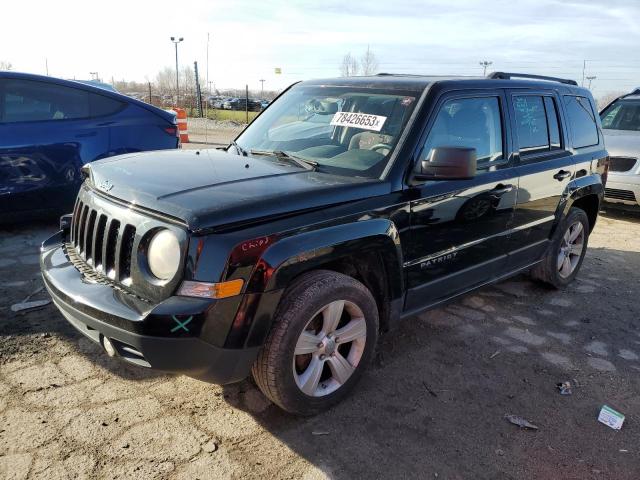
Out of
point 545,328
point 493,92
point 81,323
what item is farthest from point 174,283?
point 545,328

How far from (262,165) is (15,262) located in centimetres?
293

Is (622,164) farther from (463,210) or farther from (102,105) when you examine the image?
(102,105)

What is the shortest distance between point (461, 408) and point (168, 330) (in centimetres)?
177

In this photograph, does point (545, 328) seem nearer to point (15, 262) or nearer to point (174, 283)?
point (174, 283)

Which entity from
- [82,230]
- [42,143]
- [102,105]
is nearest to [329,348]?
[82,230]

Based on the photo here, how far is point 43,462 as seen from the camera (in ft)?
8.08

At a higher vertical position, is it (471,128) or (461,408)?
(471,128)

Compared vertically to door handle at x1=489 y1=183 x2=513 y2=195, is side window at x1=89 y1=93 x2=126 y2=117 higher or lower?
higher

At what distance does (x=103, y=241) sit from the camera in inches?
109

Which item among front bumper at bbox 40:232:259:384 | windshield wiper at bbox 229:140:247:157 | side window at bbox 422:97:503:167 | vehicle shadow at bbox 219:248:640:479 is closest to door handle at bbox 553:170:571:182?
side window at bbox 422:97:503:167

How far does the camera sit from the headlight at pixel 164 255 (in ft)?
7.86

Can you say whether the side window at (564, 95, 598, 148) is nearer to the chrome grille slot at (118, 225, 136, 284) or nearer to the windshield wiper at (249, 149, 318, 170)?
the windshield wiper at (249, 149, 318, 170)

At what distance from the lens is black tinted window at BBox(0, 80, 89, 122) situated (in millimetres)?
5344

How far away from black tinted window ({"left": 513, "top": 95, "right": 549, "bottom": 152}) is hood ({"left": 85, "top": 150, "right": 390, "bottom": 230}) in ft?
5.31
